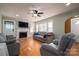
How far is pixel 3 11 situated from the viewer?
7.36 ft

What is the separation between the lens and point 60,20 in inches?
96.6

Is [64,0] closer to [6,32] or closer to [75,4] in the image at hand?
[75,4]

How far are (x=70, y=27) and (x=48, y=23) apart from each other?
529 mm

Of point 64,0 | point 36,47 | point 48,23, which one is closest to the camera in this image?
point 64,0

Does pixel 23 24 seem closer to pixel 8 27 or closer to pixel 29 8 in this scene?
pixel 8 27

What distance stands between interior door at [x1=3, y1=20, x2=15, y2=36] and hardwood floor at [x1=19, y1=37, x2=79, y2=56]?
0.32 metres

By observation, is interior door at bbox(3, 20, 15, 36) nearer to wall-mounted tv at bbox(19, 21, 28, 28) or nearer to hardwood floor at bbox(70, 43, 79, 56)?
wall-mounted tv at bbox(19, 21, 28, 28)

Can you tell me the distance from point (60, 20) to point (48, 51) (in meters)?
0.77

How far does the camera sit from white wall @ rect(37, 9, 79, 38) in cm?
229

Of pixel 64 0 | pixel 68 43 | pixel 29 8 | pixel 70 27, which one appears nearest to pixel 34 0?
pixel 29 8

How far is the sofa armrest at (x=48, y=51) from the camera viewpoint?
7.42 ft

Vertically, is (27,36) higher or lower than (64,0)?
lower

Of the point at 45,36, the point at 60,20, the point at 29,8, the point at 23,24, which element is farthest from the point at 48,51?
the point at 29,8

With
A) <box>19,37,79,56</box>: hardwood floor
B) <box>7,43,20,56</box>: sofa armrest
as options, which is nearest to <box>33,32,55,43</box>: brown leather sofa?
<box>19,37,79,56</box>: hardwood floor
